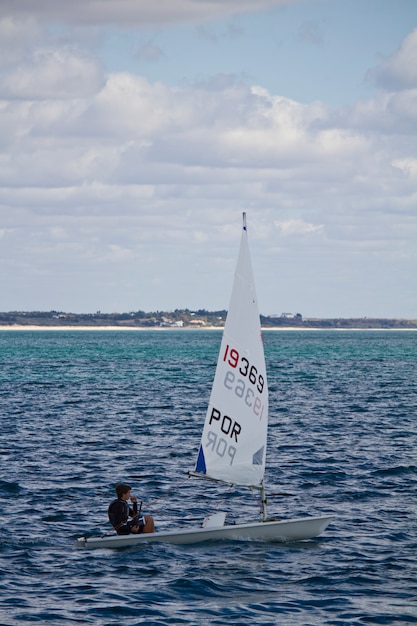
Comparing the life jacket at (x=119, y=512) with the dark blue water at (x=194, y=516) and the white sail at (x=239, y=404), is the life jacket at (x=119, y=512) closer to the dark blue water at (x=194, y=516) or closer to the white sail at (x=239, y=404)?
the dark blue water at (x=194, y=516)

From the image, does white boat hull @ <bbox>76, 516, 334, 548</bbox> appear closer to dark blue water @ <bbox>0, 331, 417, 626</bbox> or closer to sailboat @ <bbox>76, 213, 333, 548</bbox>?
sailboat @ <bbox>76, 213, 333, 548</bbox>

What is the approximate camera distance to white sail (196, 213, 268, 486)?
76.2ft

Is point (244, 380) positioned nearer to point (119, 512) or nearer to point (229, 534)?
point (229, 534)

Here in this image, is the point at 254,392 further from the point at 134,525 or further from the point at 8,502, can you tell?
the point at 8,502

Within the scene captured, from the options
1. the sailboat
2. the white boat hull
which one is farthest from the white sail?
the white boat hull

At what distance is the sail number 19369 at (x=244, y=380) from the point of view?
23484 mm

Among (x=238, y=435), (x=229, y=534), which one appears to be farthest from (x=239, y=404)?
(x=229, y=534)

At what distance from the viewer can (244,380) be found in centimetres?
2377

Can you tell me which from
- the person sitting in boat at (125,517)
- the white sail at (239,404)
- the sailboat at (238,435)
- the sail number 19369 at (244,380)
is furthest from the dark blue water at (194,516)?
the sail number 19369 at (244,380)

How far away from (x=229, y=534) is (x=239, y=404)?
3.41 metres

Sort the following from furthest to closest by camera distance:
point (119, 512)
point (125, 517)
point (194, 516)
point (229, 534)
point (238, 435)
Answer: point (194, 516) < point (238, 435) < point (229, 534) < point (125, 517) < point (119, 512)

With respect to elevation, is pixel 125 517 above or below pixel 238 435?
below

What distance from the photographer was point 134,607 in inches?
750

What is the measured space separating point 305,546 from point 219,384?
4880 mm
